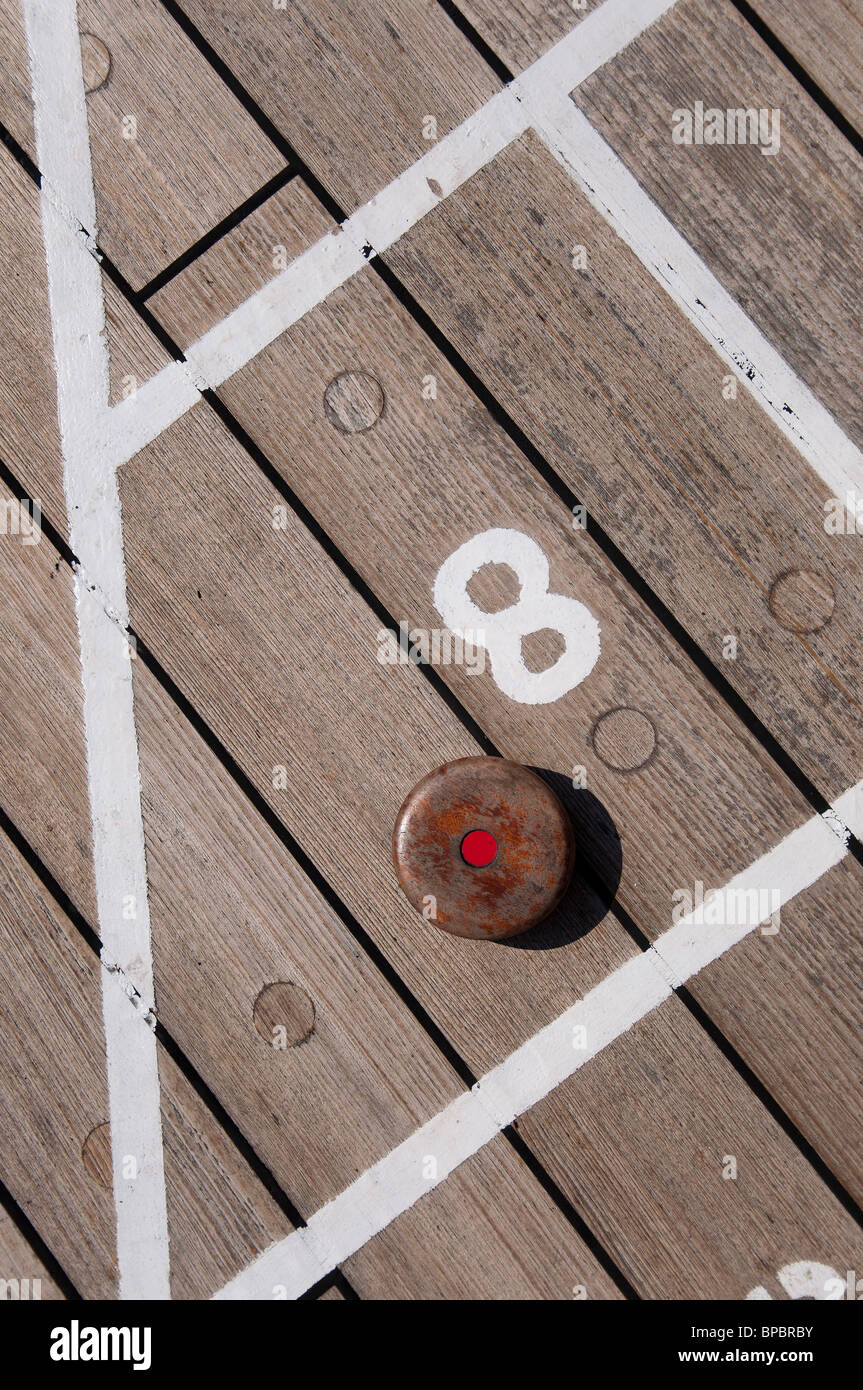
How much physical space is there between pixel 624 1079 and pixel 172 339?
2.12m

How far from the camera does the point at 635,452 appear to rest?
205 centimetres

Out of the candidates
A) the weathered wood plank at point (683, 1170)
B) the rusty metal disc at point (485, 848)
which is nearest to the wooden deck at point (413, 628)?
the weathered wood plank at point (683, 1170)

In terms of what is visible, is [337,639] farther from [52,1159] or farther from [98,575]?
[52,1159]

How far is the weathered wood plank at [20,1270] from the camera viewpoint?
2.11 meters

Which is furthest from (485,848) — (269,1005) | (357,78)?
(357,78)

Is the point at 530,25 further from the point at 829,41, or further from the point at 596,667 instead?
the point at 596,667

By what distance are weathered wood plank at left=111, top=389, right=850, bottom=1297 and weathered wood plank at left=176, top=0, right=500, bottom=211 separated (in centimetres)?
40

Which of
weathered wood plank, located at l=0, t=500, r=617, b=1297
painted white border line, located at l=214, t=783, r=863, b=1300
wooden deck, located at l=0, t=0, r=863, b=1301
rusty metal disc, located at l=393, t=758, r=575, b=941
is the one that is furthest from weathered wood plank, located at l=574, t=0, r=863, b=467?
weathered wood plank, located at l=0, t=500, r=617, b=1297

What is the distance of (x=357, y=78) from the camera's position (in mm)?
2070

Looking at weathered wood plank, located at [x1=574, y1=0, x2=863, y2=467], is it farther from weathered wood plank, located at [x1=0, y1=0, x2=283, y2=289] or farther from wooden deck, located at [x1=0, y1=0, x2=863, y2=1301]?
weathered wood plank, located at [x1=0, y1=0, x2=283, y2=289]

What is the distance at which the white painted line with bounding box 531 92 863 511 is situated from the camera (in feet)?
6.65

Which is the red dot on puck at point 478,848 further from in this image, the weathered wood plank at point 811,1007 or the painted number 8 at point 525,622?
the weathered wood plank at point 811,1007
